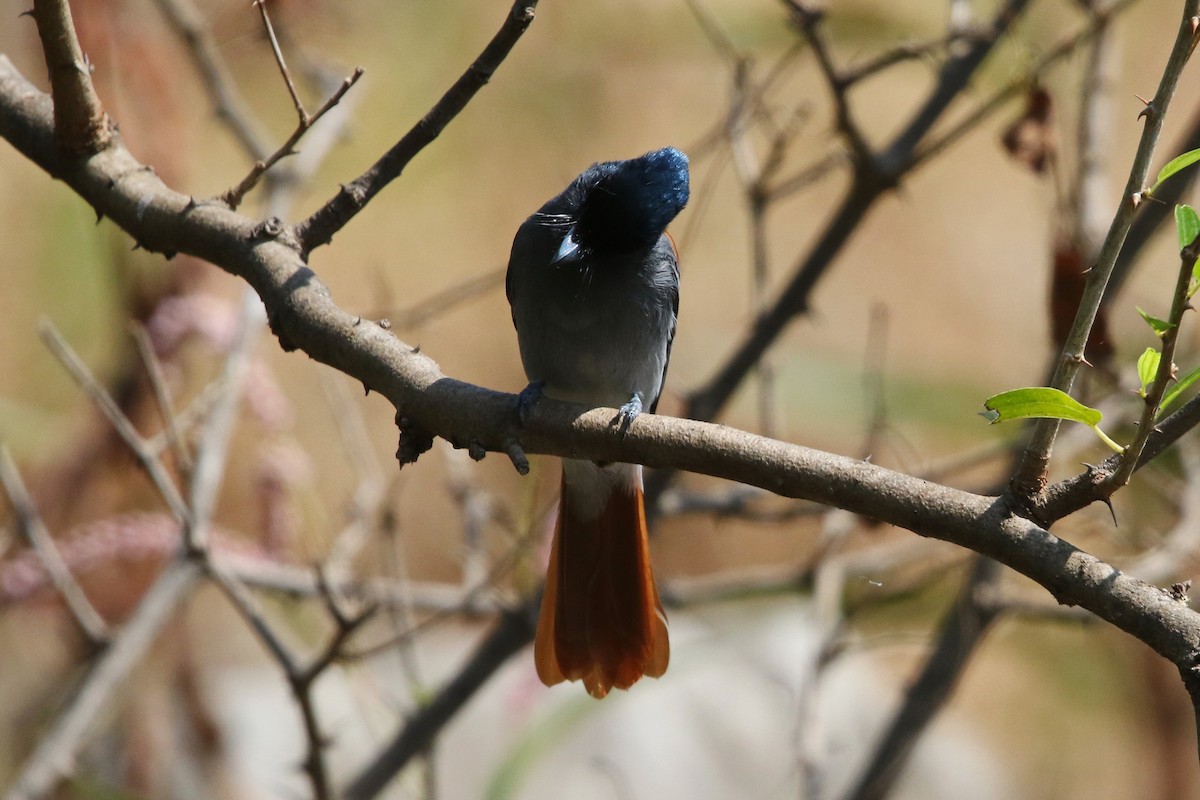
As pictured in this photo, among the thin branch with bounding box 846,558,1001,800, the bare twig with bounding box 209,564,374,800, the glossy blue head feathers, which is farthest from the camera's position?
the thin branch with bounding box 846,558,1001,800

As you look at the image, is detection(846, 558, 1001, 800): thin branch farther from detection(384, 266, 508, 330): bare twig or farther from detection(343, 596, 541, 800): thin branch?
detection(384, 266, 508, 330): bare twig

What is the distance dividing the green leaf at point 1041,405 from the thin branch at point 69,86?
152 cm

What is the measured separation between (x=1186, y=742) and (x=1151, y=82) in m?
3.92

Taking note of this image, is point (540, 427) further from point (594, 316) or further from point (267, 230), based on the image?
point (594, 316)

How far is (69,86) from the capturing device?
6.41ft

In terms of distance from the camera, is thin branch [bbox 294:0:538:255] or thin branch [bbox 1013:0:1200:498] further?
thin branch [bbox 294:0:538:255]

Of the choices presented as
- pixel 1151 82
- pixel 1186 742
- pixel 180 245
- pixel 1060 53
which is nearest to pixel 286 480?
pixel 180 245

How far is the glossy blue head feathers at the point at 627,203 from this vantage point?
251 cm

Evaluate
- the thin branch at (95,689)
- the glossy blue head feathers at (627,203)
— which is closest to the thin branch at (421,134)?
the glossy blue head feathers at (627,203)

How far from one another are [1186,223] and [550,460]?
368 cm

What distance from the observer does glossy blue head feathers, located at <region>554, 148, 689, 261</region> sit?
2514 millimetres

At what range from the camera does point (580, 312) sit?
2.65 m

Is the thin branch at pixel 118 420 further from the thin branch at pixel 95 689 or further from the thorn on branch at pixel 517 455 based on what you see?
the thorn on branch at pixel 517 455

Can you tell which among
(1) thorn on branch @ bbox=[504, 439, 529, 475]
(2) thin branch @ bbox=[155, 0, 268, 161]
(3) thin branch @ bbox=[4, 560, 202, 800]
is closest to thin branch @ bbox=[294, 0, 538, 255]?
(1) thorn on branch @ bbox=[504, 439, 529, 475]
